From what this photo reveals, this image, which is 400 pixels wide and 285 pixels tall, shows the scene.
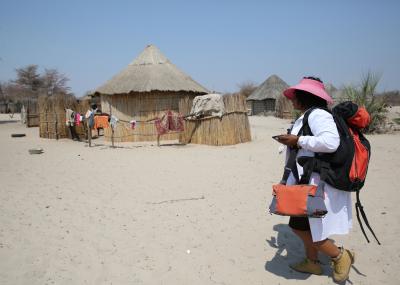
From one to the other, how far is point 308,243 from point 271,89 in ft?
90.7

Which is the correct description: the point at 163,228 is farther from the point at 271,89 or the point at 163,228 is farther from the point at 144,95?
the point at 271,89

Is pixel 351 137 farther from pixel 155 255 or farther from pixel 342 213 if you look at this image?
pixel 155 255

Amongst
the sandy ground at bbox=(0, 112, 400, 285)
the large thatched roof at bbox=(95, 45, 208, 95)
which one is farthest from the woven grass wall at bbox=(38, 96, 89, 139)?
the sandy ground at bbox=(0, 112, 400, 285)

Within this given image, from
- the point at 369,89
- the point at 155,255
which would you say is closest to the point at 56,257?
the point at 155,255

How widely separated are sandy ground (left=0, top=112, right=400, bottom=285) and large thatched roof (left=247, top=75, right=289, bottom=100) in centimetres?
2200

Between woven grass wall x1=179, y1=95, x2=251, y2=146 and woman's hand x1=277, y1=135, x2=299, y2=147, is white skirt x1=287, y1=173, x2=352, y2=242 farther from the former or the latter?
woven grass wall x1=179, y1=95, x2=251, y2=146

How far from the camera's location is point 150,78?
1352 cm

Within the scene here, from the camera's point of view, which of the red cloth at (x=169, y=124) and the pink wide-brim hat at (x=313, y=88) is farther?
the red cloth at (x=169, y=124)

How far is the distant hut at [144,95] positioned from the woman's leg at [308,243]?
10.2 m

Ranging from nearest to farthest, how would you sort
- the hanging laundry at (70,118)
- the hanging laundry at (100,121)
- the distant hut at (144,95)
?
the hanging laundry at (100,121)
the hanging laundry at (70,118)
the distant hut at (144,95)

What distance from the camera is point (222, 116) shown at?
35.4ft

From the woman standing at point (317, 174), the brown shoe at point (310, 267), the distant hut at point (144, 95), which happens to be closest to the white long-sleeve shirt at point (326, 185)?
the woman standing at point (317, 174)

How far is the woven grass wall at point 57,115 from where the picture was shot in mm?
13734

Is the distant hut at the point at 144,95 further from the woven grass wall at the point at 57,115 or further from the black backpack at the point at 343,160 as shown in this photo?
the black backpack at the point at 343,160
